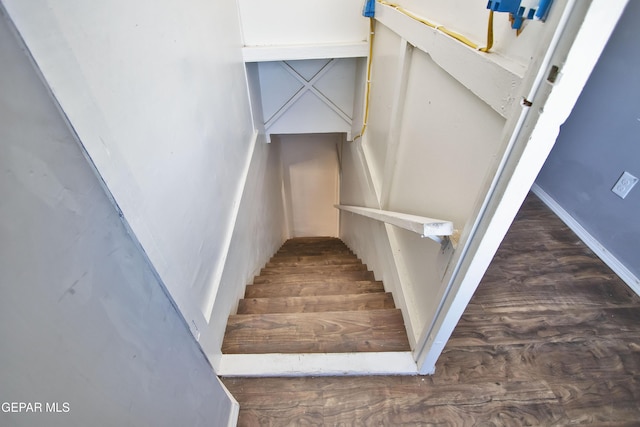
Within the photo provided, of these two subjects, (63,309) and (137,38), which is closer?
(63,309)

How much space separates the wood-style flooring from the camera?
1175 millimetres

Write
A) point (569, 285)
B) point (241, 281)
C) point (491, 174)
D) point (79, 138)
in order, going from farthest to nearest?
point (241, 281), point (569, 285), point (491, 174), point (79, 138)

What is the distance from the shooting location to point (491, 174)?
68cm

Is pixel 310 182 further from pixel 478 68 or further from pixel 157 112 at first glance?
pixel 478 68

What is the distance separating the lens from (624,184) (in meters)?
1.68

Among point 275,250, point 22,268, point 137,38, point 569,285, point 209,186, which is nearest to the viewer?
point 22,268

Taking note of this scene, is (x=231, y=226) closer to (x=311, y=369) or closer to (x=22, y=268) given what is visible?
(x=311, y=369)

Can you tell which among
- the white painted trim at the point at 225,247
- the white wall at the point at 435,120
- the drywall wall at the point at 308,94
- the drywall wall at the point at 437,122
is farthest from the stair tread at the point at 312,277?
the drywall wall at the point at 308,94

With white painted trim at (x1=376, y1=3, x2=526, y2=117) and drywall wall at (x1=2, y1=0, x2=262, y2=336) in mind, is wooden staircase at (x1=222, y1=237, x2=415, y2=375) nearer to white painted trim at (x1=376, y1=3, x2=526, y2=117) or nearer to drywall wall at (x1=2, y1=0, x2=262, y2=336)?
drywall wall at (x1=2, y1=0, x2=262, y2=336)

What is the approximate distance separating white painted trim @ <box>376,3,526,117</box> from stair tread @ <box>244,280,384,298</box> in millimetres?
1459

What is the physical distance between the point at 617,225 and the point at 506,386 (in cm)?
128

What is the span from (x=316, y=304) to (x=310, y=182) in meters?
3.22

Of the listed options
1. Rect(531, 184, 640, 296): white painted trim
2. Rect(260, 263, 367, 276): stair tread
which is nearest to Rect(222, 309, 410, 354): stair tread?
Rect(260, 263, 367, 276): stair tread

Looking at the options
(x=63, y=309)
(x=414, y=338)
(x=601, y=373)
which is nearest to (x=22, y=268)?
(x=63, y=309)
